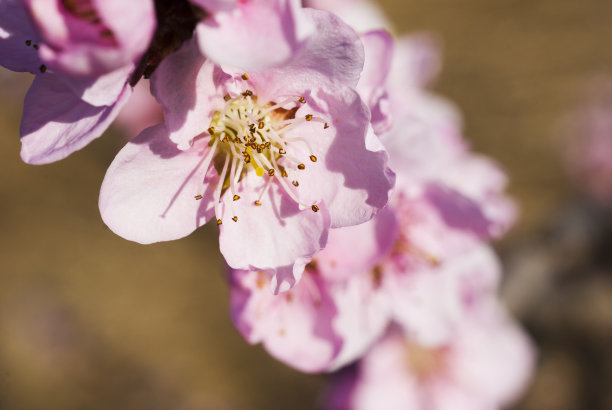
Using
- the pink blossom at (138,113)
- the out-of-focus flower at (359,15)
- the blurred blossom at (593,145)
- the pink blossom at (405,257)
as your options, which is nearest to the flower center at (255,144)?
the pink blossom at (405,257)

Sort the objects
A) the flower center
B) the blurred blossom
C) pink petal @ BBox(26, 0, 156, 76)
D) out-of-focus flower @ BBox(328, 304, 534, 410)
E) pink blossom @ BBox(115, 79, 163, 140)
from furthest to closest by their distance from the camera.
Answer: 1. the blurred blossom
2. pink blossom @ BBox(115, 79, 163, 140)
3. out-of-focus flower @ BBox(328, 304, 534, 410)
4. the flower center
5. pink petal @ BBox(26, 0, 156, 76)

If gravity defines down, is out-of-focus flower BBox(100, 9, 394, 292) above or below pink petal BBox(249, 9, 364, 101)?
below

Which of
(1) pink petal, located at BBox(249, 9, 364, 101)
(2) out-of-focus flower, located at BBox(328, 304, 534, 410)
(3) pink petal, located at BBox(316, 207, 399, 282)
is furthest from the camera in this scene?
(2) out-of-focus flower, located at BBox(328, 304, 534, 410)

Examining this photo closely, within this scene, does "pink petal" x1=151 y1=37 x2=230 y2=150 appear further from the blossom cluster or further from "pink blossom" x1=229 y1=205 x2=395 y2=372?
"pink blossom" x1=229 y1=205 x2=395 y2=372

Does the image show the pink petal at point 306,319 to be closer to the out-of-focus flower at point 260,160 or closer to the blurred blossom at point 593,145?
the out-of-focus flower at point 260,160

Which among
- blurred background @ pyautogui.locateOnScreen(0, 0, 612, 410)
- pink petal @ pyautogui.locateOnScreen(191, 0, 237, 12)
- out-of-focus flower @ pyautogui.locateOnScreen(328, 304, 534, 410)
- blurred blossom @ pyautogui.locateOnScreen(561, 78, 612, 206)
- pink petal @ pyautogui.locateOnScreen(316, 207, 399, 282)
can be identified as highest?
pink petal @ pyautogui.locateOnScreen(191, 0, 237, 12)

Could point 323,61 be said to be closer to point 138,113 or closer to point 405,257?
point 405,257

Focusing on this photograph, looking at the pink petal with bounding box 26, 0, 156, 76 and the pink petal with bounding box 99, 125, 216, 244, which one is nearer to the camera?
the pink petal with bounding box 26, 0, 156, 76

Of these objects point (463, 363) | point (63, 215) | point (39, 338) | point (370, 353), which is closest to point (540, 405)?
point (463, 363)

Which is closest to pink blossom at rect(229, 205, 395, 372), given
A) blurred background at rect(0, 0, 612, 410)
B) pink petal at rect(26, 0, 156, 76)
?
pink petal at rect(26, 0, 156, 76)
